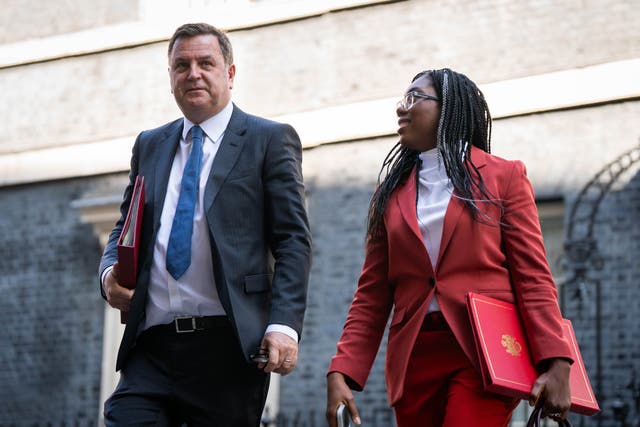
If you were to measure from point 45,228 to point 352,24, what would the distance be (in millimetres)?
4105

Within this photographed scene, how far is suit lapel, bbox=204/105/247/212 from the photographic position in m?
4.54

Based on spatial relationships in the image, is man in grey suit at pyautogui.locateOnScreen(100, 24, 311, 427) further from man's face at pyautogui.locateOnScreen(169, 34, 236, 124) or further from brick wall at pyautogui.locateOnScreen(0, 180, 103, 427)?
brick wall at pyautogui.locateOnScreen(0, 180, 103, 427)

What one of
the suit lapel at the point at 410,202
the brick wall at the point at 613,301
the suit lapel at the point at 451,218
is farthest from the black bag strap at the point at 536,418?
the brick wall at the point at 613,301

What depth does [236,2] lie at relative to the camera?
40.4 feet

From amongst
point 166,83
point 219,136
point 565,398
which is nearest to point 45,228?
point 166,83

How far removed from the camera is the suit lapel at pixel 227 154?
14.9 ft

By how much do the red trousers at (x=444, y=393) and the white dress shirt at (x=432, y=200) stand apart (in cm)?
15

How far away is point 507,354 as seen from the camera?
402cm

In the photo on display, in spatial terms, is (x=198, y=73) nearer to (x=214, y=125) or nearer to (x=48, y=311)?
(x=214, y=125)

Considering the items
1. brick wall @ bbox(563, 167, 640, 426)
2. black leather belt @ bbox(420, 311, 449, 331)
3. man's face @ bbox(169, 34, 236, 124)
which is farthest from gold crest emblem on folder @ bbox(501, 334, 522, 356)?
brick wall @ bbox(563, 167, 640, 426)

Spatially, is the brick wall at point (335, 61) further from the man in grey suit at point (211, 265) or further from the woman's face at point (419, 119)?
the man in grey suit at point (211, 265)

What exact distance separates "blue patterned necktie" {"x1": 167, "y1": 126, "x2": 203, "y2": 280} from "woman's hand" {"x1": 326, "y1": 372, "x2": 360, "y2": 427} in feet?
2.35

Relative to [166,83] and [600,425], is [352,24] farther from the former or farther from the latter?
[600,425]

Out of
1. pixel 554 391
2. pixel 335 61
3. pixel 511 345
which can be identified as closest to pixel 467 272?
pixel 511 345
